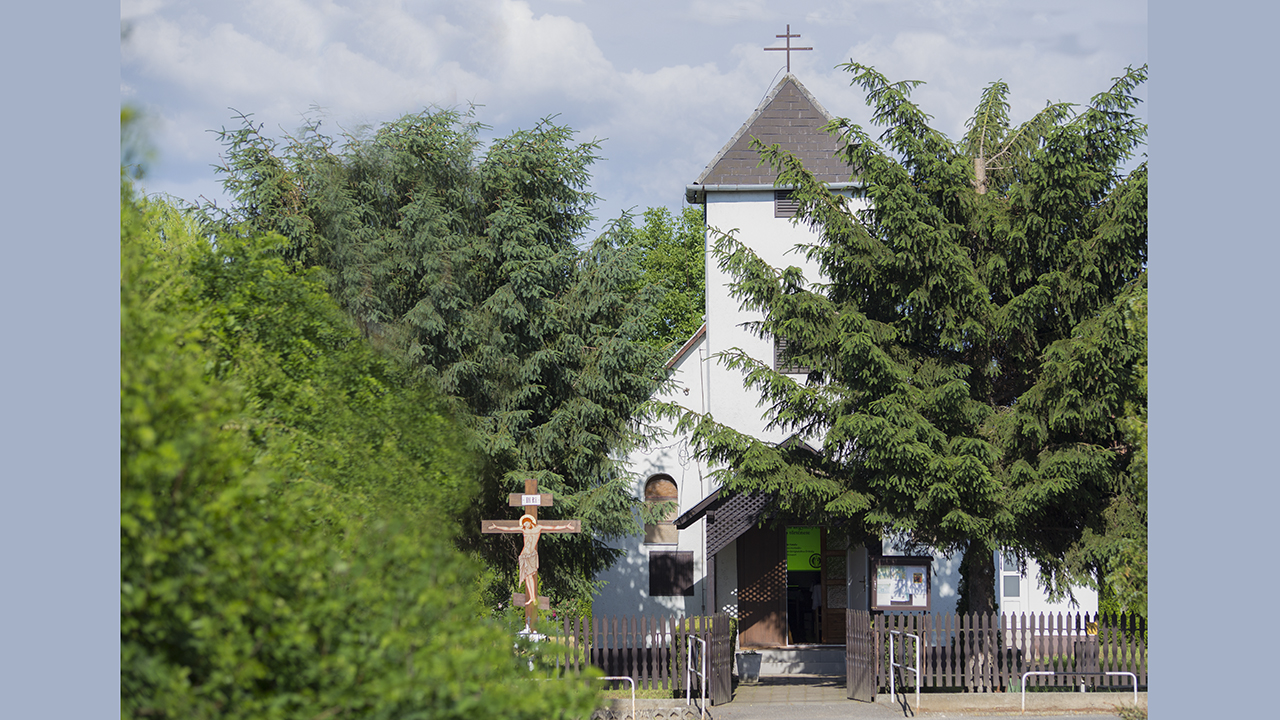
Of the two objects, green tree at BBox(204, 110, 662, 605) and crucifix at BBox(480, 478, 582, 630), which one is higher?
green tree at BBox(204, 110, 662, 605)

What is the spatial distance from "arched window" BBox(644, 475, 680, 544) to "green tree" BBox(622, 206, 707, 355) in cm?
973

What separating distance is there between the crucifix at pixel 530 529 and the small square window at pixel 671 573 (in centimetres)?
655

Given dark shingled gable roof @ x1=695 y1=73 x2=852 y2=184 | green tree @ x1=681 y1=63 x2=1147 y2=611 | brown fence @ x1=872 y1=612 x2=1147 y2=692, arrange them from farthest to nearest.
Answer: dark shingled gable roof @ x1=695 y1=73 x2=852 y2=184 < brown fence @ x1=872 y1=612 x2=1147 y2=692 < green tree @ x1=681 y1=63 x2=1147 y2=611

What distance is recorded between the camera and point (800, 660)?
1555 centimetres

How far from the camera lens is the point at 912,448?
31.3 feet

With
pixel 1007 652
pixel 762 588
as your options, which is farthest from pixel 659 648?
pixel 762 588

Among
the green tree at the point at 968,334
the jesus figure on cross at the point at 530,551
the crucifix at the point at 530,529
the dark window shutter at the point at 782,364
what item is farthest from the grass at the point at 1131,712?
the jesus figure on cross at the point at 530,551

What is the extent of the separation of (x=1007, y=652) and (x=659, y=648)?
3.82 meters

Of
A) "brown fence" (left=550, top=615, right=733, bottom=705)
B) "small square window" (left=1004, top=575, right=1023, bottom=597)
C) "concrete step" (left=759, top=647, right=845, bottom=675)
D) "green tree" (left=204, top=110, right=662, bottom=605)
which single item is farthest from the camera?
"small square window" (left=1004, top=575, right=1023, bottom=597)

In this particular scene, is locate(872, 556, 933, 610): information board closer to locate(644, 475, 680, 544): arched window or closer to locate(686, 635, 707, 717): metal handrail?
locate(686, 635, 707, 717): metal handrail

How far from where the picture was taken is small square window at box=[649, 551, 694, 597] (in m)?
16.3

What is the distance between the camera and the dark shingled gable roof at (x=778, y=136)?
13625 millimetres

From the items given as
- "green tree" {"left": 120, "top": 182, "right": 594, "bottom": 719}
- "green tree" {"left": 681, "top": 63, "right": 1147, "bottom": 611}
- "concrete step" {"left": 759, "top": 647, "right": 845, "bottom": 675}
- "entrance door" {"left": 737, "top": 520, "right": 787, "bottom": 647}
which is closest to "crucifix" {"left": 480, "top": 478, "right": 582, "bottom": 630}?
"green tree" {"left": 681, "top": 63, "right": 1147, "bottom": 611}

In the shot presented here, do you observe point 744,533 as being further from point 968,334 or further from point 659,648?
point 968,334
